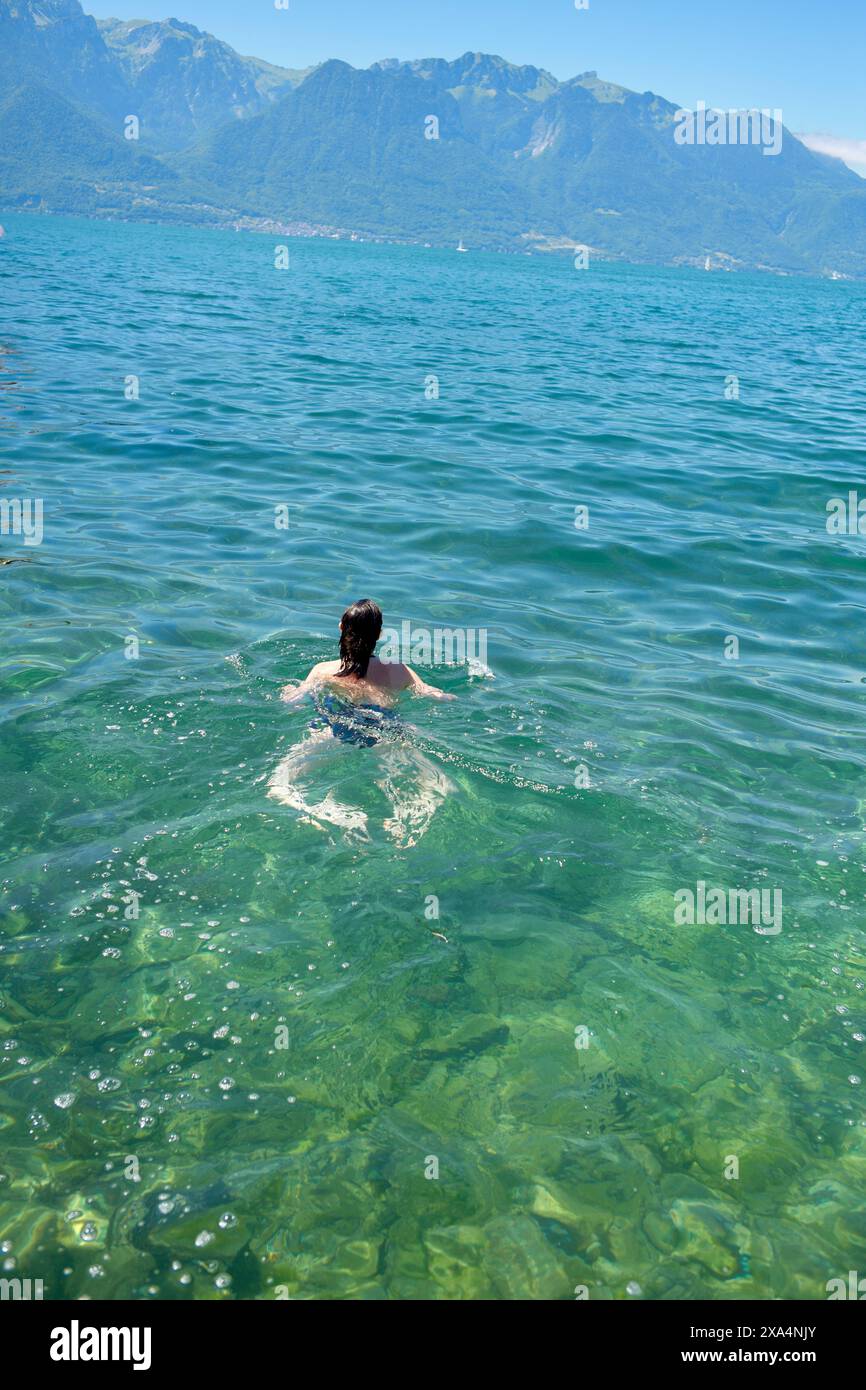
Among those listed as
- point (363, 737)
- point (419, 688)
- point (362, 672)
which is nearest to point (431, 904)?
point (363, 737)

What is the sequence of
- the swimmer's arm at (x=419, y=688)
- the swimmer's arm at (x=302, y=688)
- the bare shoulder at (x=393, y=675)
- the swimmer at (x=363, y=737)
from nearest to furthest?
the swimmer at (x=363, y=737) → the bare shoulder at (x=393, y=675) → the swimmer's arm at (x=302, y=688) → the swimmer's arm at (x=419, y=688)

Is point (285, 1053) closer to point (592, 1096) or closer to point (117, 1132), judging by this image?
point (117, 1132)

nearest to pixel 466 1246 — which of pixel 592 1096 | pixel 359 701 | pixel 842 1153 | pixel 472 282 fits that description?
pixel 592 1096

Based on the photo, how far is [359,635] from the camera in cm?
833

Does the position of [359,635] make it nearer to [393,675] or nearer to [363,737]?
[393,675]

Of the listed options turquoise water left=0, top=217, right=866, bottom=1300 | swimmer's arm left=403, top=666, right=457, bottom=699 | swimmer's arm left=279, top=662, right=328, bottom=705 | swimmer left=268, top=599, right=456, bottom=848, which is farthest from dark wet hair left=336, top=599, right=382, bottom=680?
turquoise water left=0, top=217, right=866, bottom=1300

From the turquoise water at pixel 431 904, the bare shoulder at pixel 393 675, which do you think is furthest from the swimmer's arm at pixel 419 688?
the turquoise water at pixel 431 904

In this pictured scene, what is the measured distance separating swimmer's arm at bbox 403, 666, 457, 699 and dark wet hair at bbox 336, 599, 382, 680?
0.57 m

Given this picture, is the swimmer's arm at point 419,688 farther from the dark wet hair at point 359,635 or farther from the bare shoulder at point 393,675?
the dark wet hair at point 359,635

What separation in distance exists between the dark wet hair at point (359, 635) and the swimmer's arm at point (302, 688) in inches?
15.1

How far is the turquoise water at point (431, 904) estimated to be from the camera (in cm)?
459

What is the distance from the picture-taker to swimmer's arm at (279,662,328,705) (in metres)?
8.88

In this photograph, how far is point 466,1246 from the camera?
4.48 m

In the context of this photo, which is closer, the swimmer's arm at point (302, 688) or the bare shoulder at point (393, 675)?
the bare shoulder at point (393, 675)
